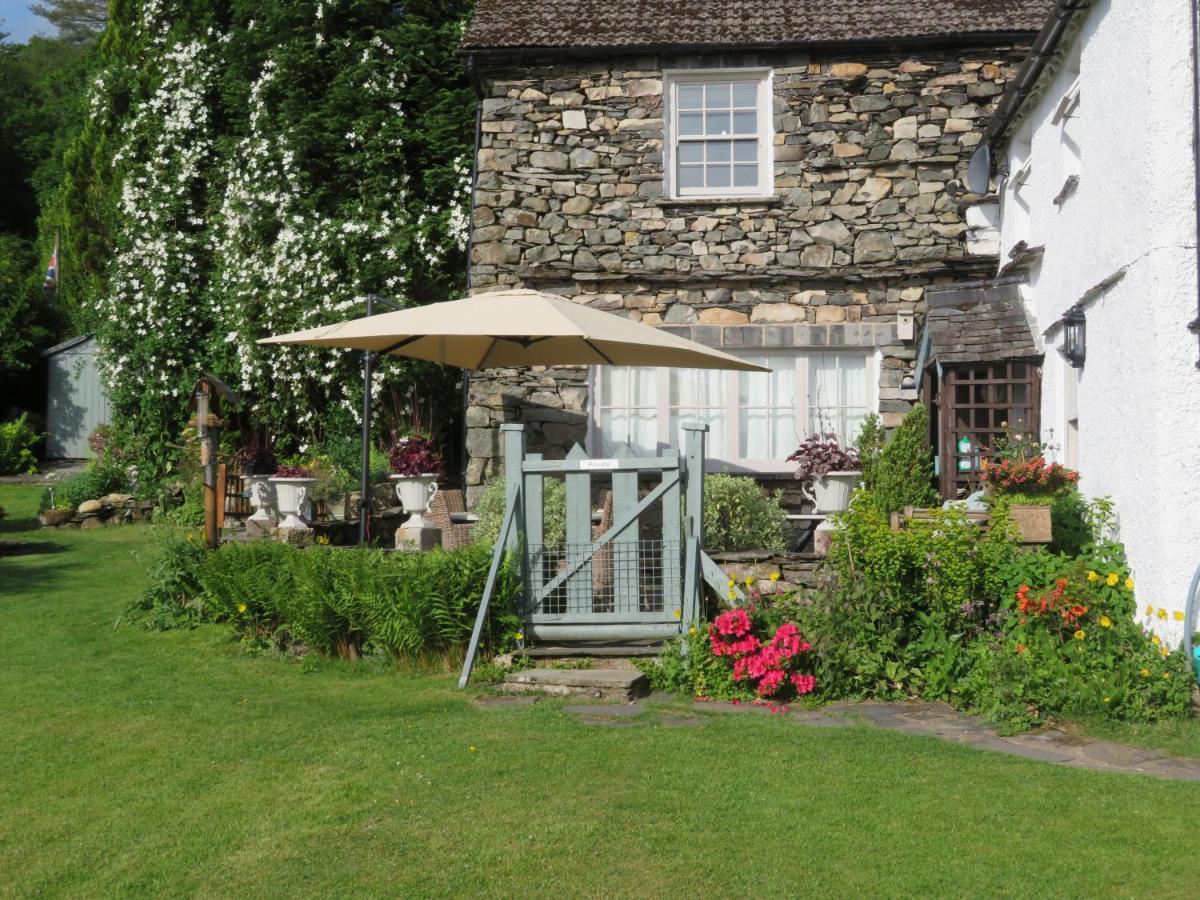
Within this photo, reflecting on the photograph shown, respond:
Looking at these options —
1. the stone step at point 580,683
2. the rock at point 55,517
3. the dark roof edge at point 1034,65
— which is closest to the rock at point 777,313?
the dark roof edge at point 1034,65

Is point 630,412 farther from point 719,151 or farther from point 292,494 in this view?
point 292,494

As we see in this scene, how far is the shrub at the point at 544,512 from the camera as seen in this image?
949 centimetres

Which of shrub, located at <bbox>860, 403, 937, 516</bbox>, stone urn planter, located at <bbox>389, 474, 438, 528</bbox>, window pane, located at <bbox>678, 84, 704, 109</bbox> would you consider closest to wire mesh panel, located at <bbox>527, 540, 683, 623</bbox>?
stone urn planter, located at <bbox>389, 474, 438, 528</bbox>

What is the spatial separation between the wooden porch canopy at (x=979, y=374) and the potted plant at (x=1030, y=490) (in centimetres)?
152

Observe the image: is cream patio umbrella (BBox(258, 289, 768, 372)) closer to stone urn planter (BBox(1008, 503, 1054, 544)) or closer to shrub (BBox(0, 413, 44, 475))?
stone urn planter (BBox(1008, 503, 1054, 544))

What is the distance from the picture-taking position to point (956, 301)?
10.8 m

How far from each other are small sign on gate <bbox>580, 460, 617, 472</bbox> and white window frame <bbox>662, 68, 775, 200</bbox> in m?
4.99

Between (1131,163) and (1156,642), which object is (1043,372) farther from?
(1156,642)

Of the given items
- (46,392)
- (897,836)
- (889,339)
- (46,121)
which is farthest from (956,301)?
(46,121)

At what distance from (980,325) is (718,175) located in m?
3.24

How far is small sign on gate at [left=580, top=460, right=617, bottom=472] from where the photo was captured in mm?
7742

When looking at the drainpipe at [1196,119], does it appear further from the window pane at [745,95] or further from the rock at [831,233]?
the window pane at [745,95]

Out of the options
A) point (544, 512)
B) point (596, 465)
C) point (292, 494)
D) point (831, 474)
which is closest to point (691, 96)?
point (831, 474)

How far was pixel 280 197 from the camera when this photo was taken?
51.3ft
